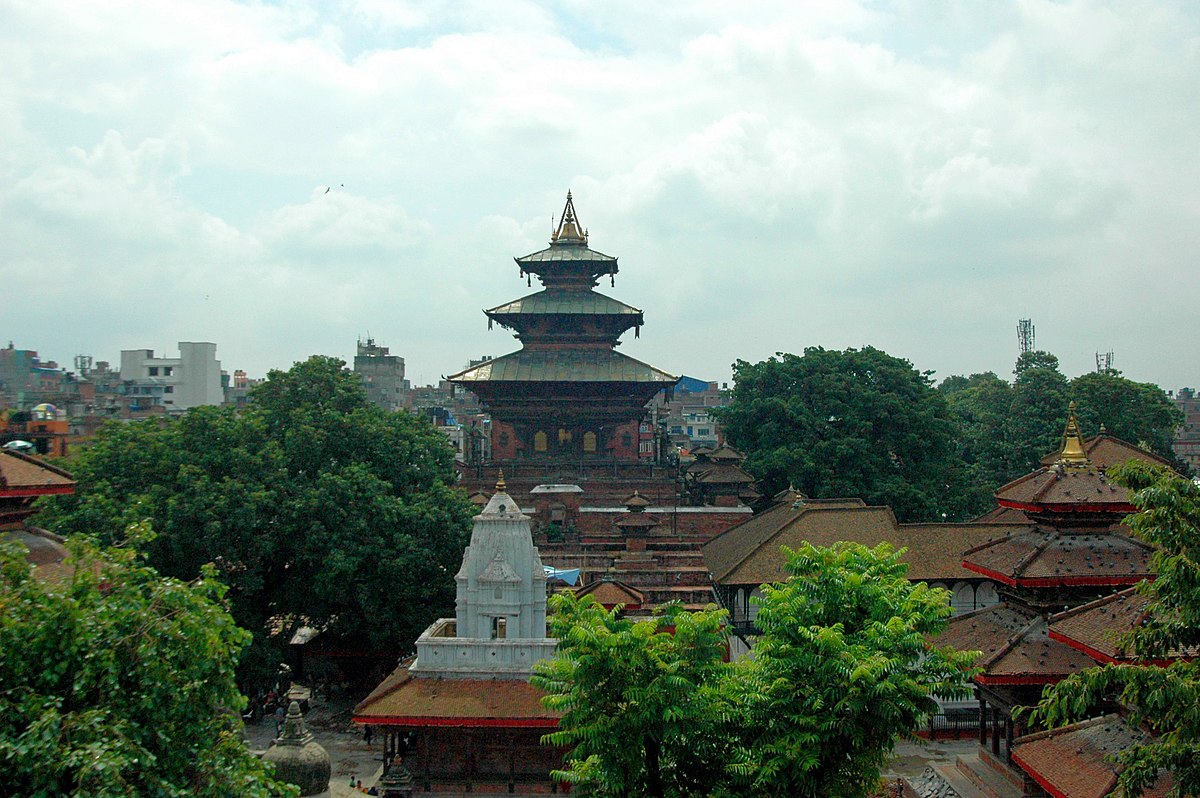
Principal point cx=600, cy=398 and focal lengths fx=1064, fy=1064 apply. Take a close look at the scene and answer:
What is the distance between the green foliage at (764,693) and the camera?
1333 cm

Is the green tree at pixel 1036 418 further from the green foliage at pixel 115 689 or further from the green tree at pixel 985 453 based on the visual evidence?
the green foliage at pixel 115 689

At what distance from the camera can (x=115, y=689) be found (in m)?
11.5

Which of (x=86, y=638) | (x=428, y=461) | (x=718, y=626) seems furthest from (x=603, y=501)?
(x=86, y=638)

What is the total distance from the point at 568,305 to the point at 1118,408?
29229 mm

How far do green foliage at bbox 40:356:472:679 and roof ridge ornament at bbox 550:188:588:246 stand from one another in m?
26.3

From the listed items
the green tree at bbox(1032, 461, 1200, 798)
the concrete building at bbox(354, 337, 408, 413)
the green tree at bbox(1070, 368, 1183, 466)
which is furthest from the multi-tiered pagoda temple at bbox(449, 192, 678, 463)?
the concrete building at bbox(354, 337, 408, 413)

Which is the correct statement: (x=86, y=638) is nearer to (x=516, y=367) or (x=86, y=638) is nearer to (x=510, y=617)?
(x=510, y=617)

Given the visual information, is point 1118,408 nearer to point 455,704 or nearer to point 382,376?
point 455,704

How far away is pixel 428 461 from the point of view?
31719mm

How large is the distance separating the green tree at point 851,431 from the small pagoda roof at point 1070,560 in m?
23.8

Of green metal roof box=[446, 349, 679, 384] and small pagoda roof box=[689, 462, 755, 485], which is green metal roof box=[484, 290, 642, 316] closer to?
green metal roof box=[446, 349, 679, 384]

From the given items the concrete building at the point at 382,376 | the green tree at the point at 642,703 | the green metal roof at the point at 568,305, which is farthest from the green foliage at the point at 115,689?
the concrete building at the point at 382,376

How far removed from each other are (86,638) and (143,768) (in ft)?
5.04

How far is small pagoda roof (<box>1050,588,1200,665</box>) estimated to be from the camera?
15148mm
